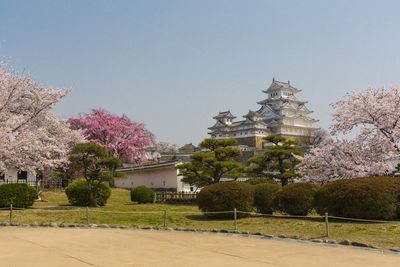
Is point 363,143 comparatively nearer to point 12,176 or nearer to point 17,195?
point 17,195

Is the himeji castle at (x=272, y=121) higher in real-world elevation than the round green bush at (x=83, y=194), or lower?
higher

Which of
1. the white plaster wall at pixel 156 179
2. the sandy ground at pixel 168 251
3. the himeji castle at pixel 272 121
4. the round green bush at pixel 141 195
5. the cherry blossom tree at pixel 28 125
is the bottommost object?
the sandy ground at pixel 168 251

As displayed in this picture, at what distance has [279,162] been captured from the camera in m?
30.7

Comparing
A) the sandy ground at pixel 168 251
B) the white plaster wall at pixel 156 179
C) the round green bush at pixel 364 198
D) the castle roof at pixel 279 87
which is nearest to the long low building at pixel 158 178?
the white plaster wall at pixel 156 179

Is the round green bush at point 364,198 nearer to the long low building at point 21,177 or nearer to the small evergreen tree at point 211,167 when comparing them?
the small evergreen tree at point 211,167

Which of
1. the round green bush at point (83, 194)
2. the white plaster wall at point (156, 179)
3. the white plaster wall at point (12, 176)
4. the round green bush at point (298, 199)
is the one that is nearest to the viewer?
the round green bush at point (298, 199)

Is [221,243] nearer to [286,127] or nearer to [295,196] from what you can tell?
[295,196]

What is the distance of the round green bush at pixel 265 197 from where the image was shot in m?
18.4

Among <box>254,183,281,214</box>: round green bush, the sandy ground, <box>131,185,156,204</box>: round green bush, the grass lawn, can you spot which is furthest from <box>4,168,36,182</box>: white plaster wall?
the sandy ground

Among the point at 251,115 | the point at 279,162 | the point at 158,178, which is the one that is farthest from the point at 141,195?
the point at 251,115

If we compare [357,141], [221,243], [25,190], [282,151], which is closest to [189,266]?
[221,243]

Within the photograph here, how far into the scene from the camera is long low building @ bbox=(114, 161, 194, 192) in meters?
39.9

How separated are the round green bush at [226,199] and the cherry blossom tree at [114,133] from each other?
34277 mm

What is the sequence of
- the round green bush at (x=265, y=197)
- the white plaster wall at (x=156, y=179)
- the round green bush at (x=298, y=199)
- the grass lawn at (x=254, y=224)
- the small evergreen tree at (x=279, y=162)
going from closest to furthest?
the grass lawn at (x=254, y=224) < the round green bush at (x=298, y=199) < the round green bush at (x=265, y=197) < the small evergreen tree at (x=279, y=162) < the white plaster wall at (x=156, y=179)
